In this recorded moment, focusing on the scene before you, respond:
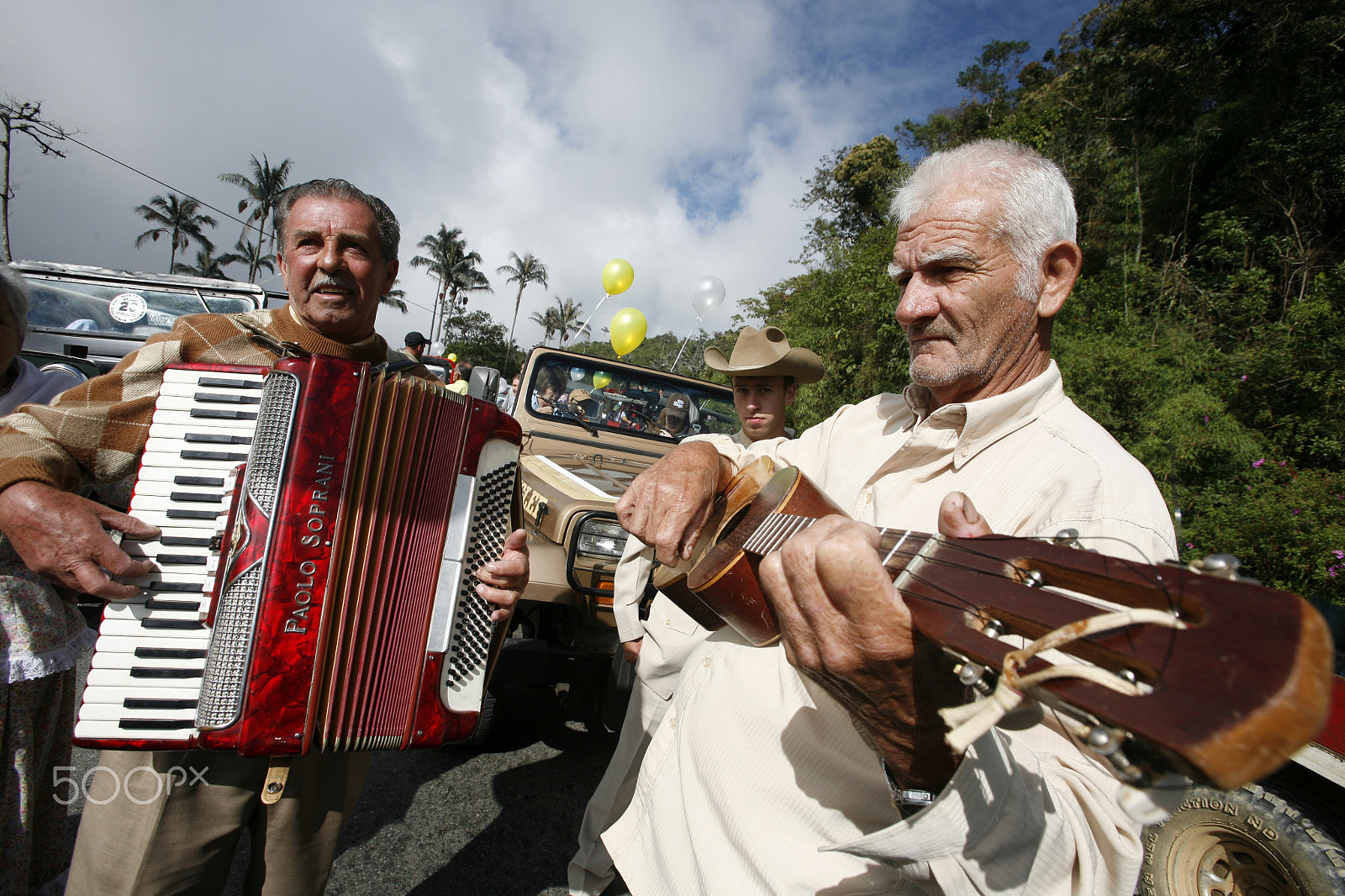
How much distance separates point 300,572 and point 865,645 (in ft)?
4.08

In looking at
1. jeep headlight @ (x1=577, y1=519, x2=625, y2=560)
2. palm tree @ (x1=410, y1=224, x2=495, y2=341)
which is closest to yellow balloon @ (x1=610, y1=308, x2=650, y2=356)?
jeep headlight @ (x1=577, y1=519, x2=625, y2=560)

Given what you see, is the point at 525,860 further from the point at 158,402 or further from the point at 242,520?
the point at 158,402

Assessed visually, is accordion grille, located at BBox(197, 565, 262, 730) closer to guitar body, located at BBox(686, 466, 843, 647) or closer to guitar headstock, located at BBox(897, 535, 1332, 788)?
guitar body, located at BBox(686, 466, 843, 647)

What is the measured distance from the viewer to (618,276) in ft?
33.2

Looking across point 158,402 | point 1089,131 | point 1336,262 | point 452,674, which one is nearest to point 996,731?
point 452,674

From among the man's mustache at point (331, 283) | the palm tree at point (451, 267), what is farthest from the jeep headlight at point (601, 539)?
the palm tree at point (451, 267)

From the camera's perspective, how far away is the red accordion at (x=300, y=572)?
4.14ft

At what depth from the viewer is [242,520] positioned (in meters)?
1.30

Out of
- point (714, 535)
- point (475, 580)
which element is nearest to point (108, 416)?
point (475, 580)

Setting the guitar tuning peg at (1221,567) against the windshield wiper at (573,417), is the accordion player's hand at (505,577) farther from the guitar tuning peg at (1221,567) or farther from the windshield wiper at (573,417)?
the windshield wiper at (573,417)

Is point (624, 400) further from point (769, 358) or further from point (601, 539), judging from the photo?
point (601, 539)

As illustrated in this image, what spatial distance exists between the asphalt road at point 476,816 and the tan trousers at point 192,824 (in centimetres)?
88

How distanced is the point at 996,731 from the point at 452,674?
4.02 feet

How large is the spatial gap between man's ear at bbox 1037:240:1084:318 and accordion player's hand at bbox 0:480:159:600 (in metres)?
2.08
